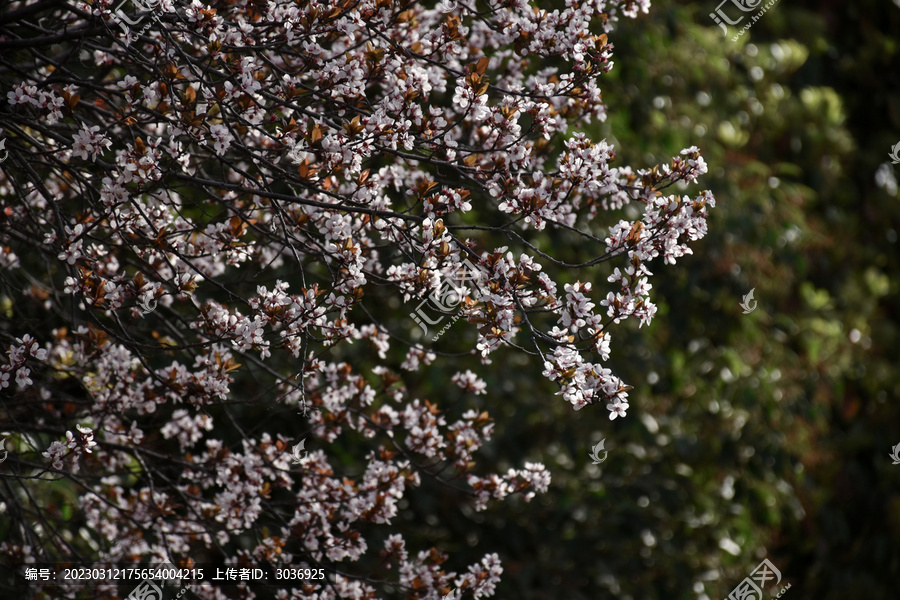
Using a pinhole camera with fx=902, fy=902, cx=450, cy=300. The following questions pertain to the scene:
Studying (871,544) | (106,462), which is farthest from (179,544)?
(871,544)

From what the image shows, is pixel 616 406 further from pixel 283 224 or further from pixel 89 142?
pixel 89 142

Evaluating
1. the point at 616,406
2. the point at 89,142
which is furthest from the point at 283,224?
the point at 616,406

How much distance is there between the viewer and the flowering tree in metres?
2.27

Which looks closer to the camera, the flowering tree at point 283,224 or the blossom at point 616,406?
the blossom at point 616,406

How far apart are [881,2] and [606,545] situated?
5793 millimetres

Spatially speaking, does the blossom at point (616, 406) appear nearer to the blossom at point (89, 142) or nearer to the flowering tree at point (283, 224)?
the flowering tree at point (283, 224)

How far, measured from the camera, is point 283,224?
2.36 metres

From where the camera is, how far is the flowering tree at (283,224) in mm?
2273

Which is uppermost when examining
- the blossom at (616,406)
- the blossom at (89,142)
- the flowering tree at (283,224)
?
the blossom at (89,142)

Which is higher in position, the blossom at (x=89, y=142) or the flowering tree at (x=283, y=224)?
the blossom at (x=89, y=142)

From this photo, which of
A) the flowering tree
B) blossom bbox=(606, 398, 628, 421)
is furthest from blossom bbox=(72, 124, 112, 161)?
blossom bbox=(606, 398, 628, 421)

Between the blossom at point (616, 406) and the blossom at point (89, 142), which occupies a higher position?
the blossom at point (89, 142)

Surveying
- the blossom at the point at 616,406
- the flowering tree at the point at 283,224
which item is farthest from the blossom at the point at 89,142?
the blossom at the point at 616,406

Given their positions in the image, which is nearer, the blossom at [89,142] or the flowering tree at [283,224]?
the blossom at [89,142]
